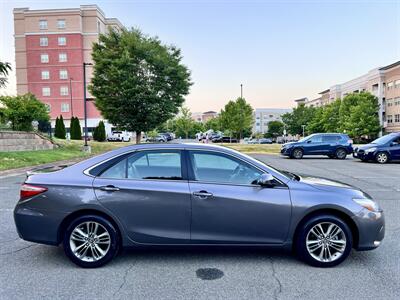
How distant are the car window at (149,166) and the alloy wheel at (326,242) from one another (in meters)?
1.85

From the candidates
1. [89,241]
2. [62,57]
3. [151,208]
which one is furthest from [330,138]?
[62,57]

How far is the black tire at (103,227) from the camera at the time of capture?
152 inches

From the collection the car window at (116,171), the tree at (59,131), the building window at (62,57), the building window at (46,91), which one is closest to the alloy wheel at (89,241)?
the car window at (116,171)

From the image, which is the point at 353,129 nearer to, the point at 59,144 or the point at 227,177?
the point at 59,144

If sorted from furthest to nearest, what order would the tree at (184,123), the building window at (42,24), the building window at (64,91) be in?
1. the tree at (184,123)
2. the building window at (64,91)
3. the building window at (42,24)

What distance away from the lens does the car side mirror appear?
381 cm

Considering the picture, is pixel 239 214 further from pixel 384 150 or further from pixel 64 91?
pixel 64 91

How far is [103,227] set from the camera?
387cm

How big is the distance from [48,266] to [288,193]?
125 inches

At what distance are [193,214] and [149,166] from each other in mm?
860

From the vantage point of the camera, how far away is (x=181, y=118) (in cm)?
7525

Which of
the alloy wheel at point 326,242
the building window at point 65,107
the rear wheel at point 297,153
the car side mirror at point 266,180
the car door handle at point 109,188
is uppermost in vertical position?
the building window at point 65,107

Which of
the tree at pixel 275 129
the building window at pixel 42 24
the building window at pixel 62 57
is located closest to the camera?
the building window at pixel 42 24

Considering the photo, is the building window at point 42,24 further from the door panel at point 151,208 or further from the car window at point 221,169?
the car window at point 221,169
